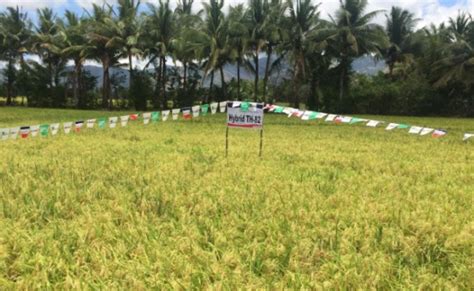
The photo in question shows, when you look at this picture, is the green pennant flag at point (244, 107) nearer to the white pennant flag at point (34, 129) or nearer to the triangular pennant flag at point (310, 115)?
the triangular pennant flag at point (310, 115)

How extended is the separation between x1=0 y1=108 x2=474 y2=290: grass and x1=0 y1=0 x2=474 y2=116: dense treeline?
2264 centimetres

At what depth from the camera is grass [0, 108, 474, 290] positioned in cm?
322

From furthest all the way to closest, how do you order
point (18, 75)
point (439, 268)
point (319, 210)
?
point (18, 75) < point (319, 210) < point (439, 268)

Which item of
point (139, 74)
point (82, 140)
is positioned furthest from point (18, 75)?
point (82, 140)

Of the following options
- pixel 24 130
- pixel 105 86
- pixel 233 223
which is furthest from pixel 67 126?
pixel 105 86

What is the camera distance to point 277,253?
3.58m

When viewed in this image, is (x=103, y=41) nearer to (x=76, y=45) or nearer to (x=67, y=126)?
(x=76, y=45)

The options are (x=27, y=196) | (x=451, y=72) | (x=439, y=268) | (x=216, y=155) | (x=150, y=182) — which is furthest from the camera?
(x=451, y=72)

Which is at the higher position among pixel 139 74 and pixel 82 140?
pixel 139 74

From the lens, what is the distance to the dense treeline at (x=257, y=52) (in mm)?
29797

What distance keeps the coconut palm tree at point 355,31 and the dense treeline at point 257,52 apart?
6 cm

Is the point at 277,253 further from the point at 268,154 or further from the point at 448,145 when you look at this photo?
the point at 448,145

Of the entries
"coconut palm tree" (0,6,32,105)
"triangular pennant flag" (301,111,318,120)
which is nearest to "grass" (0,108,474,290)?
"triangular pennant flag" (301,111,318,120)

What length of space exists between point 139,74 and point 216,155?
91.8ft
